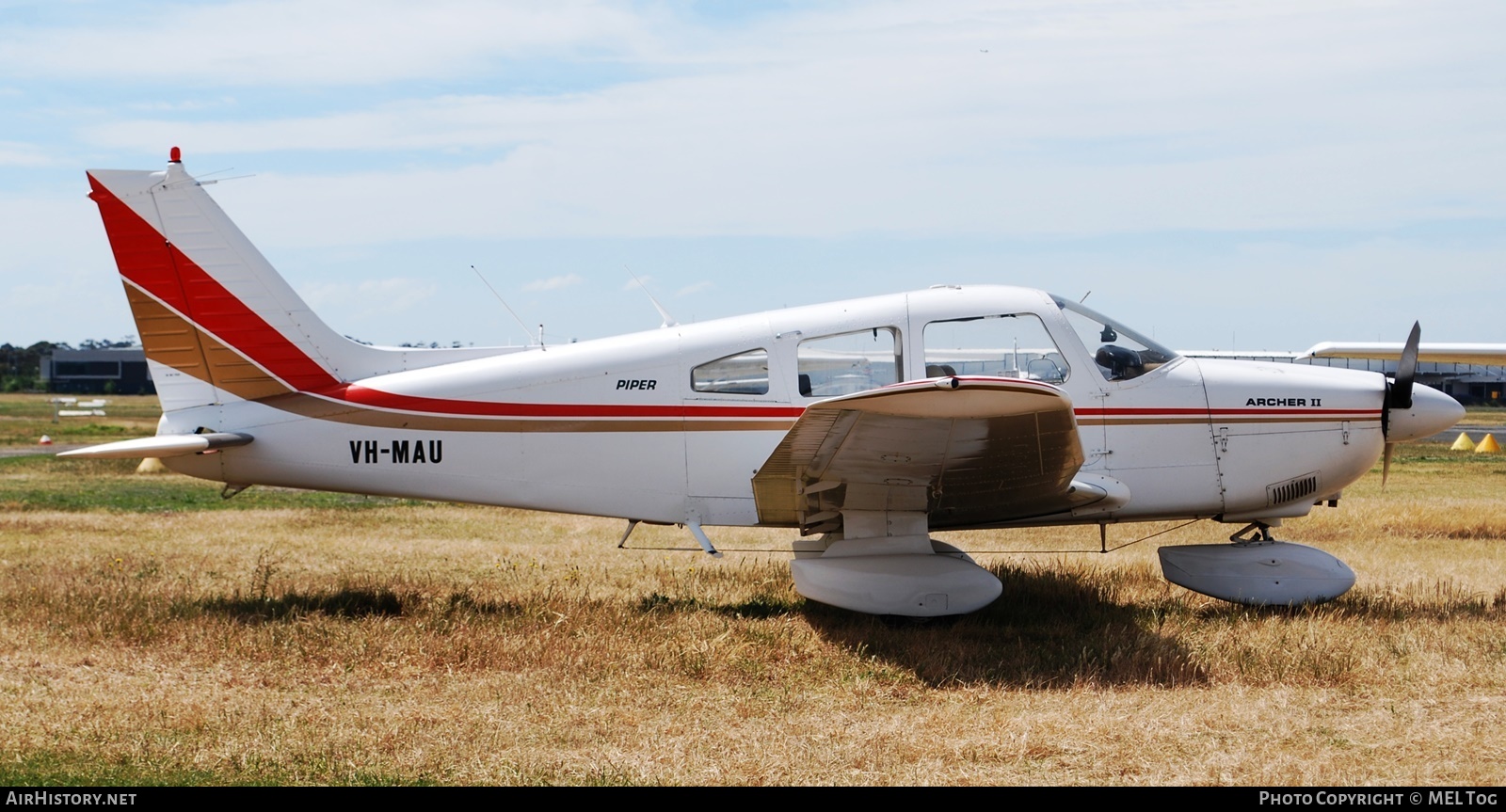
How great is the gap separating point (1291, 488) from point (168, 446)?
25.0ft

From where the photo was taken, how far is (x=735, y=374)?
8070 mm

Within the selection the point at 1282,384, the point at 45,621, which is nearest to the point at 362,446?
the point at 45,621

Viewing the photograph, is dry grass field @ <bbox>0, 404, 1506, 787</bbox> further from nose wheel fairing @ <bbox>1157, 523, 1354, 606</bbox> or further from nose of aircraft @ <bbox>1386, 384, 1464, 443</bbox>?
nose of aircraft @ <bbox>1386, 384, 1464, 443</bbox>

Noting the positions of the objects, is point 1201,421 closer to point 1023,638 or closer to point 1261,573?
point 1261,573

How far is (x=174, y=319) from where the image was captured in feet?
27.5

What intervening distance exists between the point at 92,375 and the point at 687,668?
3825 inches

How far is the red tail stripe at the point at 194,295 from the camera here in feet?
27.1

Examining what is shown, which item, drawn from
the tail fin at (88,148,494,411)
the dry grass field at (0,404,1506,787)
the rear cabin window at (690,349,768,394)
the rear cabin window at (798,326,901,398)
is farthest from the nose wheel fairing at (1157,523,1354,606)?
the tail fin at (88,148,494,411)

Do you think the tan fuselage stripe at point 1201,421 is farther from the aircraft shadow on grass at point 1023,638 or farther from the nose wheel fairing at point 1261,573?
the aircraft shadow on grass at point 1023,638

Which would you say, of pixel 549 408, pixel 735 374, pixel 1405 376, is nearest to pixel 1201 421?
pixel 1405 376

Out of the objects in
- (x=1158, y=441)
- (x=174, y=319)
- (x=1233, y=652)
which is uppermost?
(x=174, y=319)

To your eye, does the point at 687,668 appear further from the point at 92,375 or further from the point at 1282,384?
the point at 92,375

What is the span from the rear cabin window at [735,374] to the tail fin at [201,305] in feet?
8.11

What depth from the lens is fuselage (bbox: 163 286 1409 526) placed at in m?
8.04
